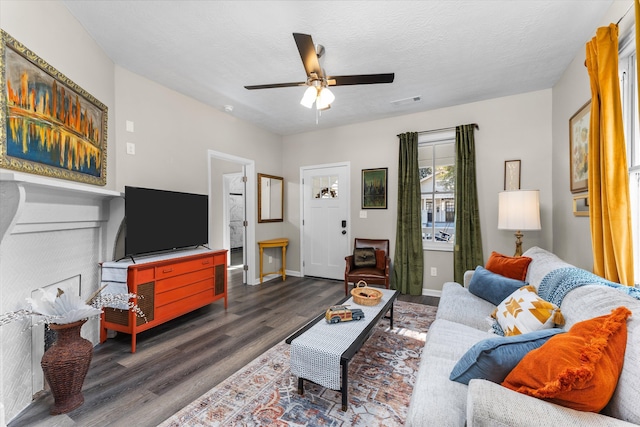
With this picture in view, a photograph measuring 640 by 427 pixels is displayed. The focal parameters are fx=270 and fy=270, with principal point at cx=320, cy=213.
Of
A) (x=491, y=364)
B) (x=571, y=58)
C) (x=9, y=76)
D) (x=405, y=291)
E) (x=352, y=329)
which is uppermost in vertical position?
(x=571, y=58)

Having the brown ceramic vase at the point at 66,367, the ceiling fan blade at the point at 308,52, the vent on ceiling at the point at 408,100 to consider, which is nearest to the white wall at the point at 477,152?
the vent on ceiling at the point at 408,100

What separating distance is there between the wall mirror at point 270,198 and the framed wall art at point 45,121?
8.06 ft

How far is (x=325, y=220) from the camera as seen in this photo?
4.96 meters

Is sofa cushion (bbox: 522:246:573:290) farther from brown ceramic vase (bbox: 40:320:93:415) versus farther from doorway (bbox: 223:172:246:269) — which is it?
doorway (bbox: 223:172:246:269)

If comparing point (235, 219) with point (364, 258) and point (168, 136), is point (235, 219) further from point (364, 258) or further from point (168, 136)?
point (364, 258)

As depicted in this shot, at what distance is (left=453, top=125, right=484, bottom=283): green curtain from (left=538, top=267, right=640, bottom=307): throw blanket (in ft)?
5.87

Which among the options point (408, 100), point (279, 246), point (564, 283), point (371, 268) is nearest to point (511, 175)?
point (408, 100)

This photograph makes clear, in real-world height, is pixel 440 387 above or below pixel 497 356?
below

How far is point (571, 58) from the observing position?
266 cm

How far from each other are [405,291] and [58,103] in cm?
434

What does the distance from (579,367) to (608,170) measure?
1.54 meters

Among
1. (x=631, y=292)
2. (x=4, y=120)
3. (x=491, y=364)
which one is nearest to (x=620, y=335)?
(x=491, y=364)

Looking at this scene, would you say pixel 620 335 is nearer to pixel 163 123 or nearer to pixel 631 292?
pixel 631 292

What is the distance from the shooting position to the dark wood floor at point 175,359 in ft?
5.45
